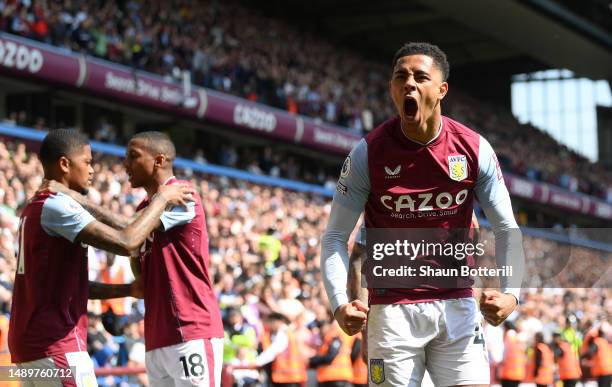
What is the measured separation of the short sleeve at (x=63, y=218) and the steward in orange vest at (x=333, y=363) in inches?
324

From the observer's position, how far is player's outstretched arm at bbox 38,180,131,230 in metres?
4.96

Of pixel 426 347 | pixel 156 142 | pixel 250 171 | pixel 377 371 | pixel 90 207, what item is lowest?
pixel 377 371

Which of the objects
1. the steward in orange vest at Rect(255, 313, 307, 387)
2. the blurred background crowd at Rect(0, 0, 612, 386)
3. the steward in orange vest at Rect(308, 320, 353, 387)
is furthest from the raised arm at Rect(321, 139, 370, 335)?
the steward in orange vest at Rect(308, 320, 353, 387)

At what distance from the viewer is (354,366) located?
522 inches

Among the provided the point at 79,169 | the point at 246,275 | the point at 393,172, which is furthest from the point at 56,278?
the point at 246,275

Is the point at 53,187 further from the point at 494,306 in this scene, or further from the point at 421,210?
the point at 494,306

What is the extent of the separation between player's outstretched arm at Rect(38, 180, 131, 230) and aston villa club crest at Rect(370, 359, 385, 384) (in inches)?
58.3

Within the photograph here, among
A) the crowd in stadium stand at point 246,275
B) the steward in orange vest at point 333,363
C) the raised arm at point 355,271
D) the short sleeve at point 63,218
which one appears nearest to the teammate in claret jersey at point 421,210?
the short sleeve at point 63,218

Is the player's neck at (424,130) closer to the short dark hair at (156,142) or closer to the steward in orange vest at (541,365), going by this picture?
the short dark hair at (156,142)

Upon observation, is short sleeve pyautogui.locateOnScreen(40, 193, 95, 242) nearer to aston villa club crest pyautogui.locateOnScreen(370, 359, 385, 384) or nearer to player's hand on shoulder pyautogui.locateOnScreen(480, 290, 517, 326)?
aston villa club crest pyautogui.locateOnScreen(370, 359, 385, 384)

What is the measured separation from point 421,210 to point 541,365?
12.1 m

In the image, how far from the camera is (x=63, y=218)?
190 inches

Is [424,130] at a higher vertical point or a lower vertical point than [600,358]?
higher

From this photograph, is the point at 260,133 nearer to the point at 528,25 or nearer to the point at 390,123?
the point at 528,25
